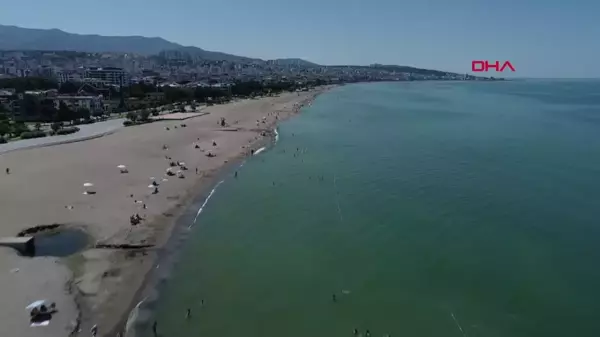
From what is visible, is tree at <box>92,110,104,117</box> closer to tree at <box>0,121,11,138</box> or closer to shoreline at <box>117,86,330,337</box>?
tree at <box>0,121,11,138</box>

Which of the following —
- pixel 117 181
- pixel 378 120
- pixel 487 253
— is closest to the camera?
pixel 487 253

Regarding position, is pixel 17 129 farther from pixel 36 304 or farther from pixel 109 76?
pixel 109 76

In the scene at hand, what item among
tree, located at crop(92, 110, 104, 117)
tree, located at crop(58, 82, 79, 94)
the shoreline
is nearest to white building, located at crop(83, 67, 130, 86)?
tree, located at crop(58, 82, 79, 94)

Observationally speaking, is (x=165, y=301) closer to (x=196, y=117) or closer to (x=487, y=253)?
(x=487, y=253)

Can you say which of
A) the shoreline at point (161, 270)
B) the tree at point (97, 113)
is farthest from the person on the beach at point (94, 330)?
the tree at point (97, 113)

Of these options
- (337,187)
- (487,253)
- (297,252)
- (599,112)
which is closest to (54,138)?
(337,187)
